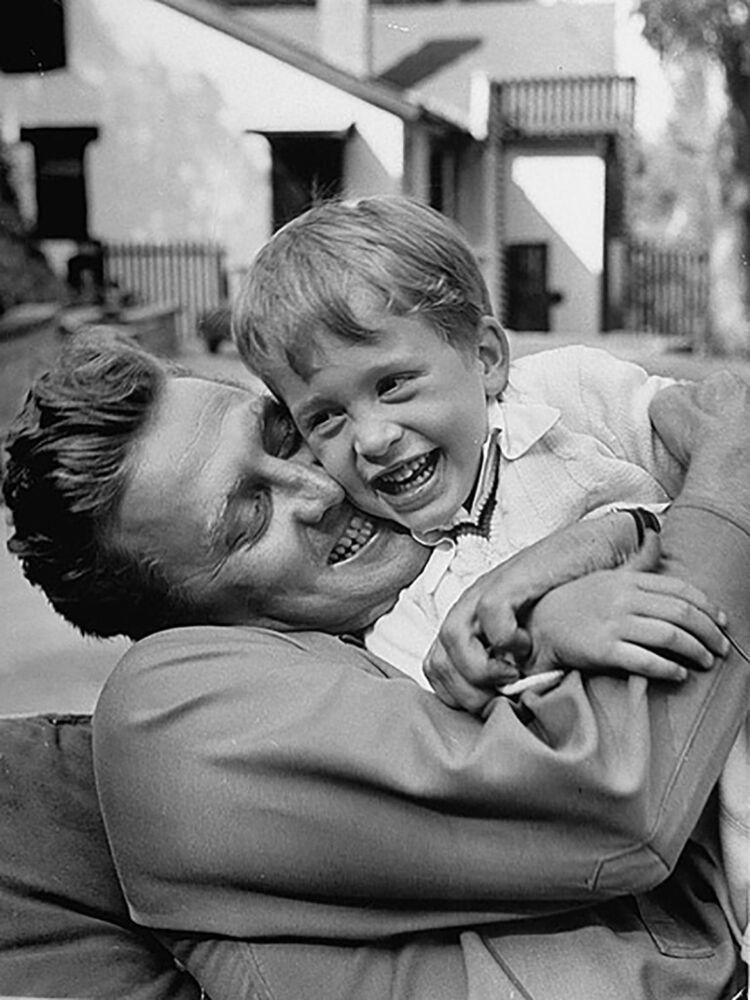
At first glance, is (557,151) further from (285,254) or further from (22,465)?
(22,465)

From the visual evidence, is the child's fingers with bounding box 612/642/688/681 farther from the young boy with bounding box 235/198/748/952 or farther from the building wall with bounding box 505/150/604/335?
the building wall with bounding box 505/150/604/335

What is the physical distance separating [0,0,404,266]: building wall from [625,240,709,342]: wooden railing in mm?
287

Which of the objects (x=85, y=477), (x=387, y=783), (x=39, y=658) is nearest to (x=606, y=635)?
(x=387, y=783)

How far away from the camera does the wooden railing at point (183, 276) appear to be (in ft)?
7.55

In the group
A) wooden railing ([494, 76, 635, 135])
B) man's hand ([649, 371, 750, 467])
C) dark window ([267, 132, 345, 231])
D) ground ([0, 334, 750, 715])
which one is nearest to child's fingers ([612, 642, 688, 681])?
man's hand ([649, 371, 750, 467])

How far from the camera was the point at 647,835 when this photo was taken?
0.92 metres

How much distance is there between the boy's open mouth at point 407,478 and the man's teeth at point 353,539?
5 centimetres

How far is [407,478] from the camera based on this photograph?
1114mm

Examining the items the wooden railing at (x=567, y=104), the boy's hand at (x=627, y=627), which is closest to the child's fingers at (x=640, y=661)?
the boy's hand at (x=627, y=627)

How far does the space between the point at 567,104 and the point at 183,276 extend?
0.80m

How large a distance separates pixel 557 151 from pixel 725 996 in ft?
3.45

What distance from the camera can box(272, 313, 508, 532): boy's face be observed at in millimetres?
1086

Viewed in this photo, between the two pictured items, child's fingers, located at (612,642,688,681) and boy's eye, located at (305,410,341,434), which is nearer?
child's fingers, located at (612,642,688,681)

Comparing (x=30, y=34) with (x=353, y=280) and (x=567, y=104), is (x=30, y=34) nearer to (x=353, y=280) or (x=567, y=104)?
(x=567, y=104)
